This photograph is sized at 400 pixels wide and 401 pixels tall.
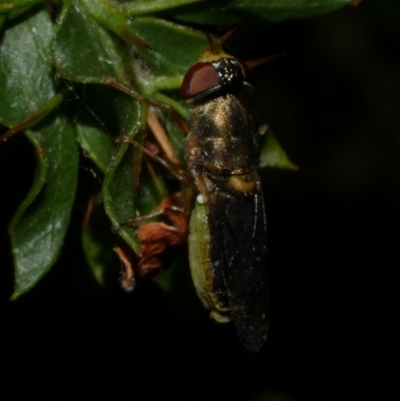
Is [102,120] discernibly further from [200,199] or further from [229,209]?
[229,209]

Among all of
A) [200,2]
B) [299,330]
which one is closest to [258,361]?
[299,330]

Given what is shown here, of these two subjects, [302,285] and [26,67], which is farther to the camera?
[302,285]

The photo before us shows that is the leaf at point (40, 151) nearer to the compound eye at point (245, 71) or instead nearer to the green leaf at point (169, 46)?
the green leaf at point (169, 46)

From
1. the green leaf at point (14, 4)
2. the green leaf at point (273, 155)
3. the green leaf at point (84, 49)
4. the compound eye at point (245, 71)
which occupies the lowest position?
the green leaf at point (273, 155)

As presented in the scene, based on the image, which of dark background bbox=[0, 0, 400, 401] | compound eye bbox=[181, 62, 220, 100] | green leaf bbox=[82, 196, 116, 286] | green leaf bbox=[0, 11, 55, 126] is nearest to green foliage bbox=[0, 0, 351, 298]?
green leaf bbox=[0, 11, 55, 126]

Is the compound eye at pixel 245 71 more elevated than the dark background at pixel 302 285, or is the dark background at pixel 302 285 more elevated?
the compound eye at pixel 245 71

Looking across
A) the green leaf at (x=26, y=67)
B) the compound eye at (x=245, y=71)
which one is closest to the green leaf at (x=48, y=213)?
the green leaf at (x=26, y=67)

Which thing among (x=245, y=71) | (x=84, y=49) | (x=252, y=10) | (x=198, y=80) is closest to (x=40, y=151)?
(x=84, y=49)

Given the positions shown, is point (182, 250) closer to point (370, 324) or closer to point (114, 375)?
point (114, 375)

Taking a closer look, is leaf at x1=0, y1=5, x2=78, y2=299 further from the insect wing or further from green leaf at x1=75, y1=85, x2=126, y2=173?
the insect wing
